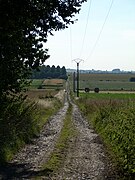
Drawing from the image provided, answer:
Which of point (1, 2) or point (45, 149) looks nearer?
point (1, 2)

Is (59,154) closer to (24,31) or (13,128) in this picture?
(13,128)

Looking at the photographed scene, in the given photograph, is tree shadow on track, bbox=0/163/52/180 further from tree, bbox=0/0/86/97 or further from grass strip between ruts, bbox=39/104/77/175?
tree, bbox=0/0/86/97

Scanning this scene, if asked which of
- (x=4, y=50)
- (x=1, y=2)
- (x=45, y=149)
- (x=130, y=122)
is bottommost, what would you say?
(x=45, y=149)

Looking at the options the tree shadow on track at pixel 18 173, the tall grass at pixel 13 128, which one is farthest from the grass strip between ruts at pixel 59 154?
the tall grass at pixel 13 128

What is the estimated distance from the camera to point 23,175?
1352 cm

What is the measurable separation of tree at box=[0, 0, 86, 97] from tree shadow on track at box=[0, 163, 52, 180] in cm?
491

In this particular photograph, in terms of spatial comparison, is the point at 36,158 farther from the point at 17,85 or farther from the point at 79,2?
the point at 79,2

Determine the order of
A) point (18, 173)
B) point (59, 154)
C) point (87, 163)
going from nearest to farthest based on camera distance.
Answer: point (18, 173) < point (87, 163) < point (59, 154)

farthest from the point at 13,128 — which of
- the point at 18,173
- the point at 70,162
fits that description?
the point at 18,173

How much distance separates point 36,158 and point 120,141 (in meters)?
3.74

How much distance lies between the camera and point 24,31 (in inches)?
813

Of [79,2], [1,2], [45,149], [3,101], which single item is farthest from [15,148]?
[79,2]

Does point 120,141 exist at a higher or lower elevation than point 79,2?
lower

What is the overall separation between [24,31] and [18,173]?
28.8 feet
